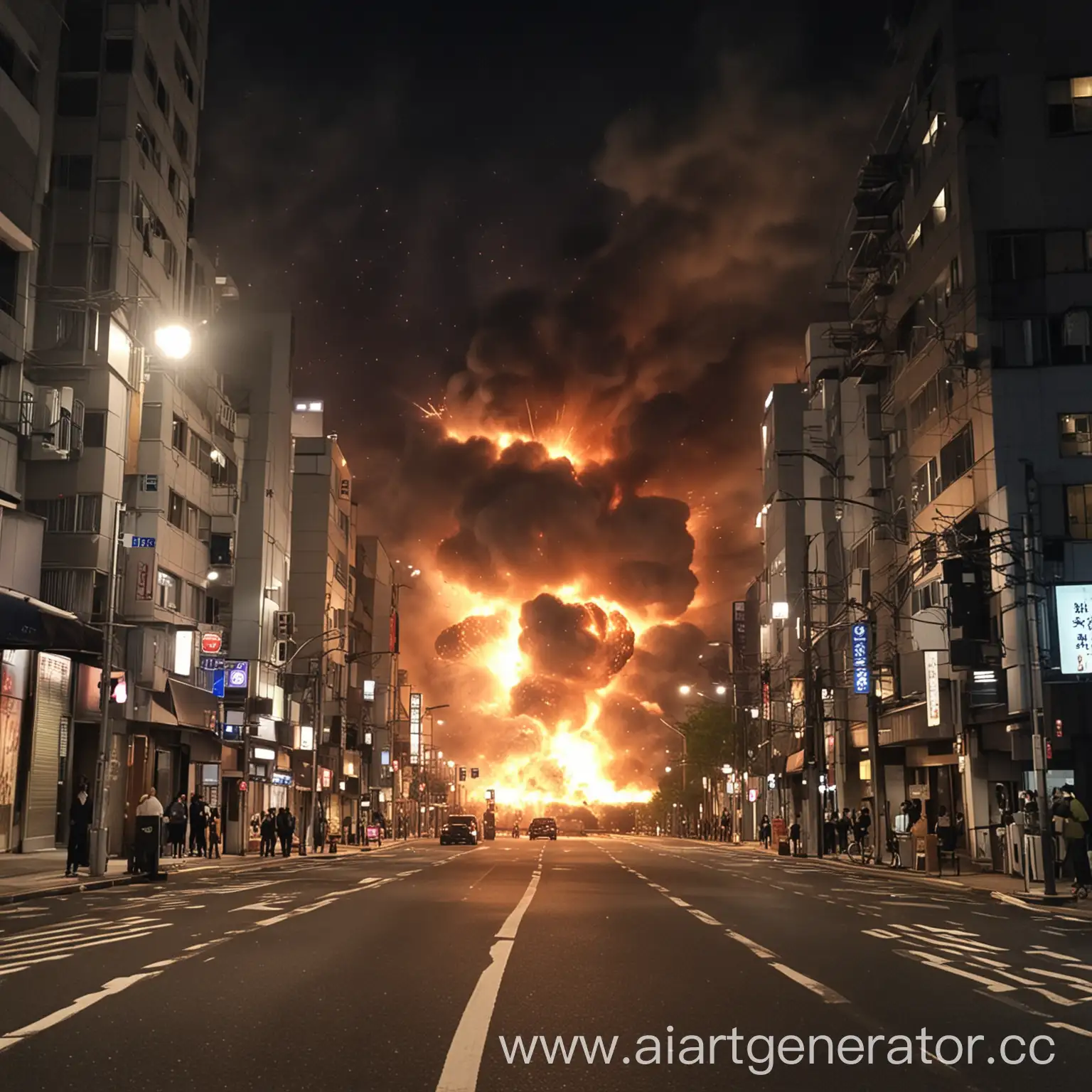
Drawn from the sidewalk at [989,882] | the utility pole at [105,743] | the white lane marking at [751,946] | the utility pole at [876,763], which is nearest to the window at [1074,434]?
the utility pole at [876,763]

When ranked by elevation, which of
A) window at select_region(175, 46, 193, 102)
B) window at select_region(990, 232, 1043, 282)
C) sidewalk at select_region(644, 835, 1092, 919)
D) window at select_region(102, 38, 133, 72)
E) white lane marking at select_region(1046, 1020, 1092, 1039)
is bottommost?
sidewalk at select_region(644, 835, 1092, 919)

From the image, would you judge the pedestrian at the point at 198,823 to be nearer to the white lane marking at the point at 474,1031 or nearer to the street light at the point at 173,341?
the street light at the point at 173,341

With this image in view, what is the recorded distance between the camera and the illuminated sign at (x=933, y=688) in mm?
52625

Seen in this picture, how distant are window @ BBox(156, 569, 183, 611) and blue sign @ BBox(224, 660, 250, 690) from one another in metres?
7.42

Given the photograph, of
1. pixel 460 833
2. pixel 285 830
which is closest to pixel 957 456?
pixel 285 830

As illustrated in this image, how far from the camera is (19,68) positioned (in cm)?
4500

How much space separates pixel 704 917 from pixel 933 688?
33.4 meters

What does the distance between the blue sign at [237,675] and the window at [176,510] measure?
864 centimetres

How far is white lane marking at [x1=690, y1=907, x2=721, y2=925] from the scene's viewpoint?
819 inches

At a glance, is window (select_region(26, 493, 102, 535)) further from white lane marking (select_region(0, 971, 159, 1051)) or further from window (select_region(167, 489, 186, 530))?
white lane marking (select_region(0, 971, 159, 1051))

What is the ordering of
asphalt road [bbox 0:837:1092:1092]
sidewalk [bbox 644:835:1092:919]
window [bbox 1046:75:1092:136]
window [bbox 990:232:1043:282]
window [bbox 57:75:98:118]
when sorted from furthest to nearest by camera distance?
window [bbox 57:75:98:118], window [bbox 1046:75:1092:136], window [bbox 990:232:1043:282], sidewalk [bbox 644:835:1092:919], asphalt road [bbox 0:837:1092:1092]

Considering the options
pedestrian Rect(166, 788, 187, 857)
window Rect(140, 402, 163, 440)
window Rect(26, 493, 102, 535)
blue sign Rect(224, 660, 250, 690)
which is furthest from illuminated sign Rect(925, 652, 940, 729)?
window Rect(140, 402, 163, 440)

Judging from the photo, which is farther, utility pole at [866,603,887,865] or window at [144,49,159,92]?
window at [144,49,159,92]

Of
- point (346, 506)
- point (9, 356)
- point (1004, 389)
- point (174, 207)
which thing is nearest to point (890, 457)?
point (1004, 389)
